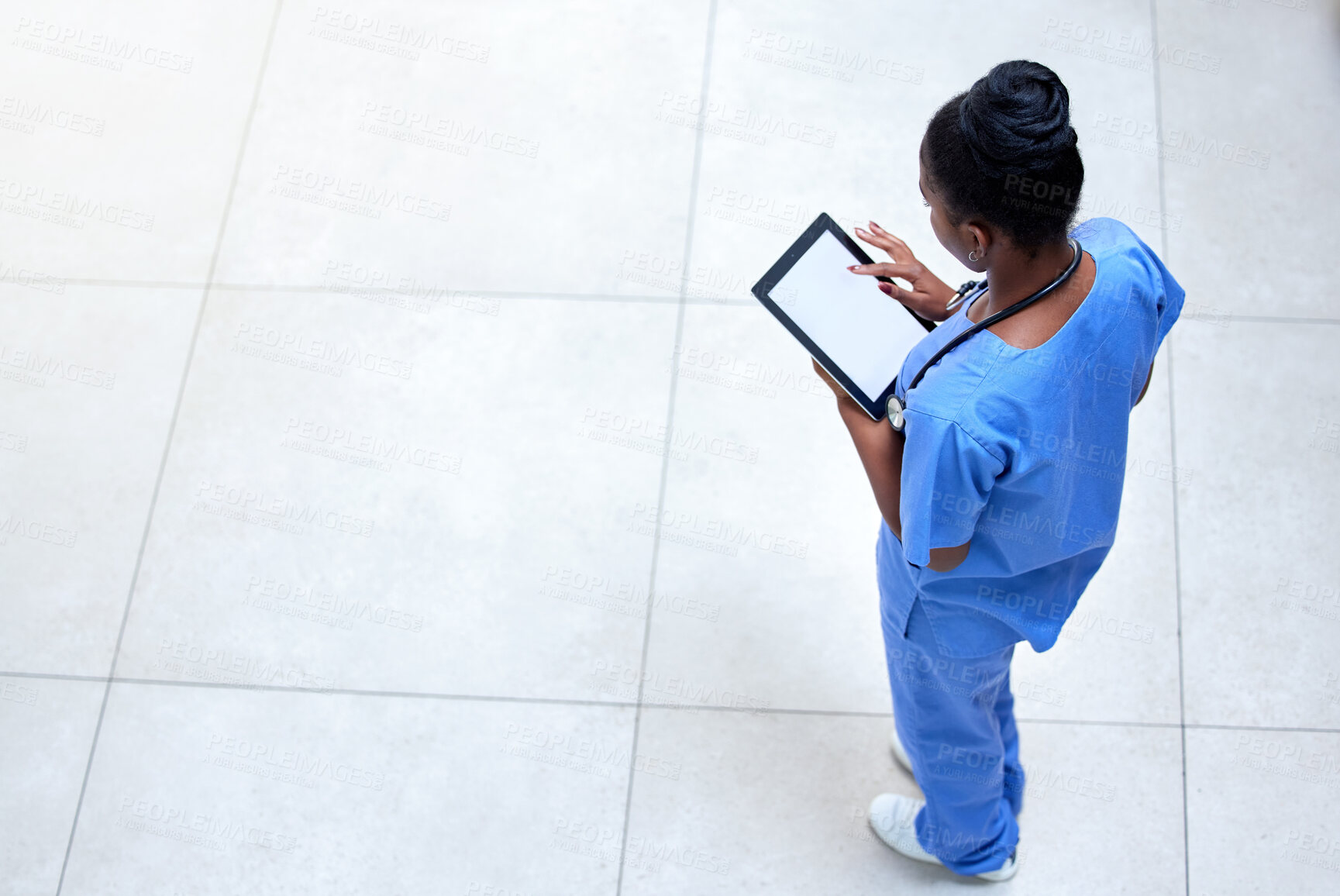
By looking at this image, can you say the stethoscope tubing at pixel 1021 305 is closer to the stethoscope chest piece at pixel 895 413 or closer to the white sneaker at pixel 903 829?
the stethoscope chest piece at pixel 895 413

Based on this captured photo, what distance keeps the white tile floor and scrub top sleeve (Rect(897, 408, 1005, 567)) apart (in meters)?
0.94

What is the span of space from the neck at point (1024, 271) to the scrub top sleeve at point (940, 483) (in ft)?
0.50

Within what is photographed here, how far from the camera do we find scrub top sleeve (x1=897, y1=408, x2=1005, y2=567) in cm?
99

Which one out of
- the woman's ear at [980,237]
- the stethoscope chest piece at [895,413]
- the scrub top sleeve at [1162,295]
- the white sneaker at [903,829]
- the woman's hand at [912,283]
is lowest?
the white sneaker at [903,829]

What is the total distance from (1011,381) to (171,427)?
1.88 meters

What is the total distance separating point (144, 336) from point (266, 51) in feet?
2.76

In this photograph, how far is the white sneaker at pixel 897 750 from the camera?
6.07 feet

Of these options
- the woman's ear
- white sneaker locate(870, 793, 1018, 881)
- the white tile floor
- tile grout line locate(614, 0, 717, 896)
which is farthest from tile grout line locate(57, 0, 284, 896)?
the woman's ear

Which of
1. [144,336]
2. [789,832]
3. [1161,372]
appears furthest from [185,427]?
[1161,372]

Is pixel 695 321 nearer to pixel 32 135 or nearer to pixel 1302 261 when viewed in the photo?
pixel 1302 261

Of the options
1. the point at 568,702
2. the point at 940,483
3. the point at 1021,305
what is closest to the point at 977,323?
the point at 1021,305

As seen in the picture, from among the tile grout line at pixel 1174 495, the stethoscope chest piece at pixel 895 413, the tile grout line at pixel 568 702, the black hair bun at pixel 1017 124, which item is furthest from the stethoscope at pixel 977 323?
the tile grout line at pixel 1174 495

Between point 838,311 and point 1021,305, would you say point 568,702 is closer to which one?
point 838,311

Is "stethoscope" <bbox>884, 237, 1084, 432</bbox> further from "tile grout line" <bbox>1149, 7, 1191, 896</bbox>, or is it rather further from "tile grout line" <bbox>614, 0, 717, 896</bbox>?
"tile grout line" <bbox>1149, 7, 1191, 896</bbox>
